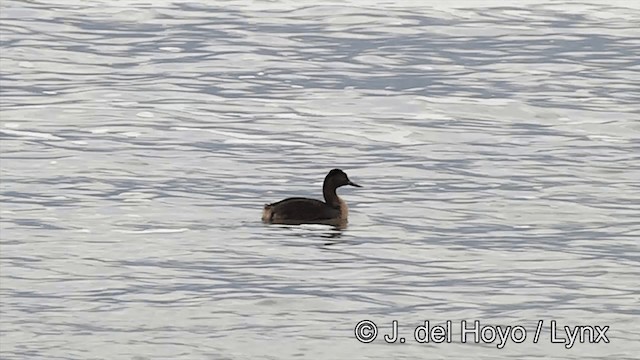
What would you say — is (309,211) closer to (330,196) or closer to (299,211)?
(299,211)

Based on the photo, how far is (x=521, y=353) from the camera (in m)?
12.9

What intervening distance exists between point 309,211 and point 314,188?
212cm

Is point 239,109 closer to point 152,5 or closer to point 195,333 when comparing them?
point 195,333

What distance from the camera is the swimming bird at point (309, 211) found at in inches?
690

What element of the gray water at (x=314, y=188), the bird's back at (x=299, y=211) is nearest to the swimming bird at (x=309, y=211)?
the bird's back at (x=299, y=211)

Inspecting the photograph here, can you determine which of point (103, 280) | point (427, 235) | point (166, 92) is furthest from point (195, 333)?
Result: point (166, 92)

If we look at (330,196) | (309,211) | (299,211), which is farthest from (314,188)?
(299,211)

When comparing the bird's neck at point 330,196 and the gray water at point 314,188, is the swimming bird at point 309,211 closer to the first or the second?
the bird's neck at point 330,196

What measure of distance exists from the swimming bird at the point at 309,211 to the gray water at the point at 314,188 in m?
0.13

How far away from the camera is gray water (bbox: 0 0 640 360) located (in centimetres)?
1379

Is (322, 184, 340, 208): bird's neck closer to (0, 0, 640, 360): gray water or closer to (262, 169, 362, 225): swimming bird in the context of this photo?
(262, 169, 362, 225): swimming bird

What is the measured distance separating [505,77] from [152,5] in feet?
44.8

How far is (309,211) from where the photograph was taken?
58.6 feet

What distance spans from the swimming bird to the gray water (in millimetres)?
127
